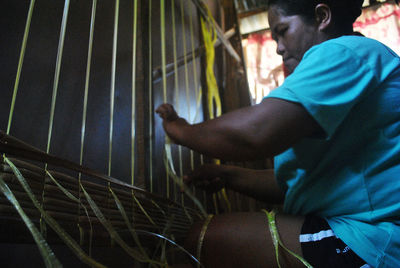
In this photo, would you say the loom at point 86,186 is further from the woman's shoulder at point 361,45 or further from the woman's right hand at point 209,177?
the woman's shoulder at point 361,45

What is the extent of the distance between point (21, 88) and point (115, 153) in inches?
16.1

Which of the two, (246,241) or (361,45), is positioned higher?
(361,45)

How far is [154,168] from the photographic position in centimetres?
109

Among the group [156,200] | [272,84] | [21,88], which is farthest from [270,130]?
[272,84]

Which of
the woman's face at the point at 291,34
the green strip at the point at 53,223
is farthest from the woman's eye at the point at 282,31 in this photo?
the green strip at the point at 53,223

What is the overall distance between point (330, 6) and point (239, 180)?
65cm

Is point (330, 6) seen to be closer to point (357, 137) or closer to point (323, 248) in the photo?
point (357, 137)

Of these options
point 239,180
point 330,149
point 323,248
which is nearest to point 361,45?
point 330,149

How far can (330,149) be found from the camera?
732 millimetres

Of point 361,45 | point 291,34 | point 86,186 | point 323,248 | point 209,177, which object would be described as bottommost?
point 323,248

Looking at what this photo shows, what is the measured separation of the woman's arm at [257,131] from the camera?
2.14 ft

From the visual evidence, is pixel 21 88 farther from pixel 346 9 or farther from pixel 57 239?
pixel 346 9

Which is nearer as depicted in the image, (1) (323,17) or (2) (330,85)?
(2) (330,85)

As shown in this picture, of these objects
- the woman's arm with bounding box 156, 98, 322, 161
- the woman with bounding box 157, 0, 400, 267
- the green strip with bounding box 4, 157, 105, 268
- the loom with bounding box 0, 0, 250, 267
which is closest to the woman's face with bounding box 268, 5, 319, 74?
the woman with bounding box 157, 0, 400, 267
